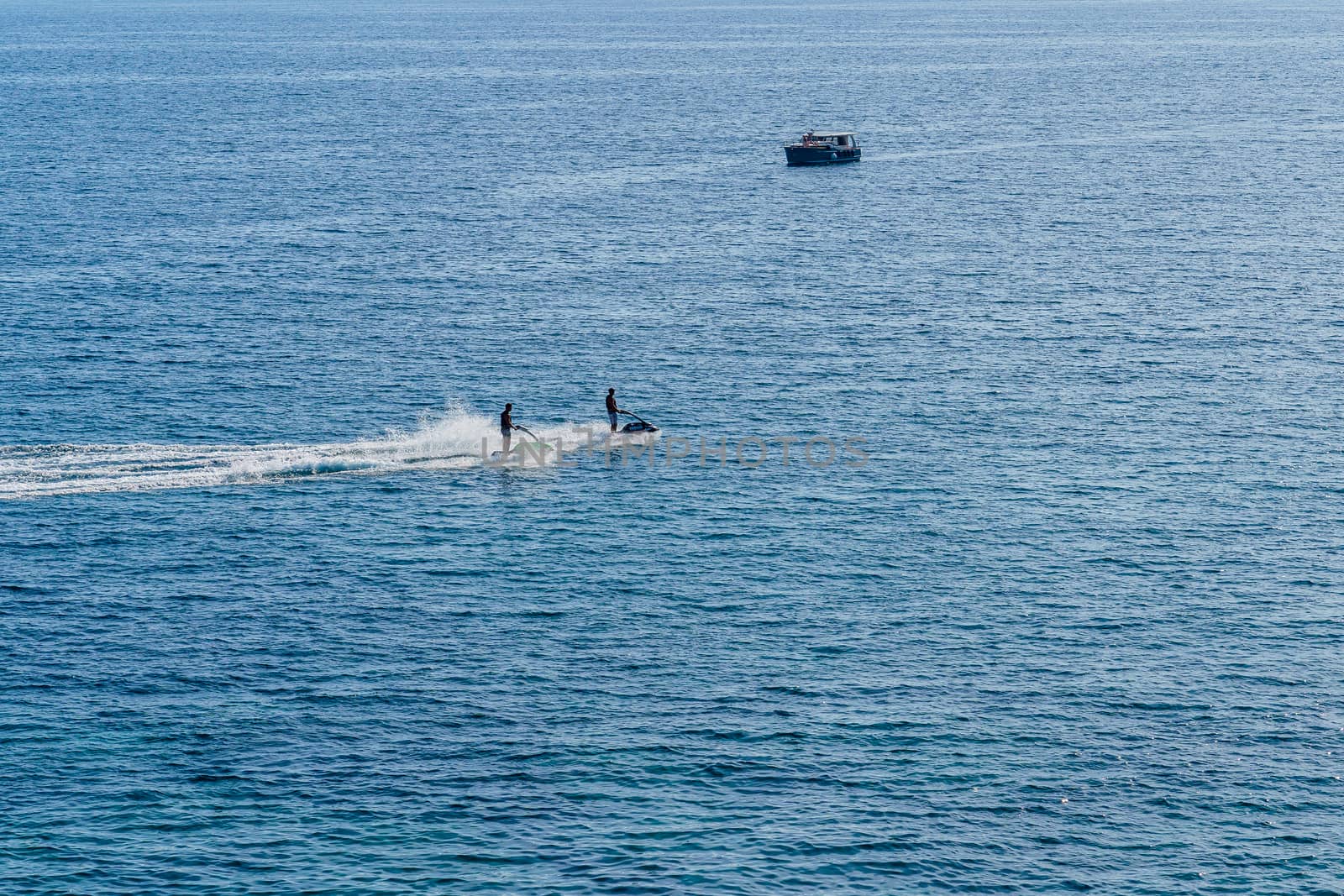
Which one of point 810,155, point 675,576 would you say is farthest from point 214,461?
point 810,155

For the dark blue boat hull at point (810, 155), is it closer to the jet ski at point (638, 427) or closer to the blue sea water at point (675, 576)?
the blue sea water at point (675, 576)

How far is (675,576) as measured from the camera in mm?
75000

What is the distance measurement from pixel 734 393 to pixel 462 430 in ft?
61.3

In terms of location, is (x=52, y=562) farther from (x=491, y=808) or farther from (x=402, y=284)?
(x=402, y=284)

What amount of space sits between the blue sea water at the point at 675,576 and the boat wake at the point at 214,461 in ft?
1.12

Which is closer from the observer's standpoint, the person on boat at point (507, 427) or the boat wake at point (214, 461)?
the boat wake at point (214, 461)

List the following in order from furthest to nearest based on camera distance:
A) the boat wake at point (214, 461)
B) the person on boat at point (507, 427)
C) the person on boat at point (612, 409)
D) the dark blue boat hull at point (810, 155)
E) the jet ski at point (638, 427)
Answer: the dark blue boat hull at point (810, 155) → the jet ski at point (638, 427) → the person on boat at point (612, 409) → the person on boat at point (507, 427) → the boat wake at point (214, 461)

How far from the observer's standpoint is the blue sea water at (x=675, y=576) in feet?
178

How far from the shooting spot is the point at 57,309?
404 feet

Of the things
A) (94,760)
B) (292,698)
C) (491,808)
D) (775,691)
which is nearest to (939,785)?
(775,691)

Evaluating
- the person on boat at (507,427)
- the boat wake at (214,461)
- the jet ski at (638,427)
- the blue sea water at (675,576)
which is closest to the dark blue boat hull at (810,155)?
the blue sea water at (675,576)

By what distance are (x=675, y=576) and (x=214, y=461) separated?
30276mm

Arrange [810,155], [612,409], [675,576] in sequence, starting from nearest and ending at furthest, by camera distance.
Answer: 1. [675,576]
2. [612,409]
3. [810,155]

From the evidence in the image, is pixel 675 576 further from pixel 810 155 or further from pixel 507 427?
pixel 810 155
